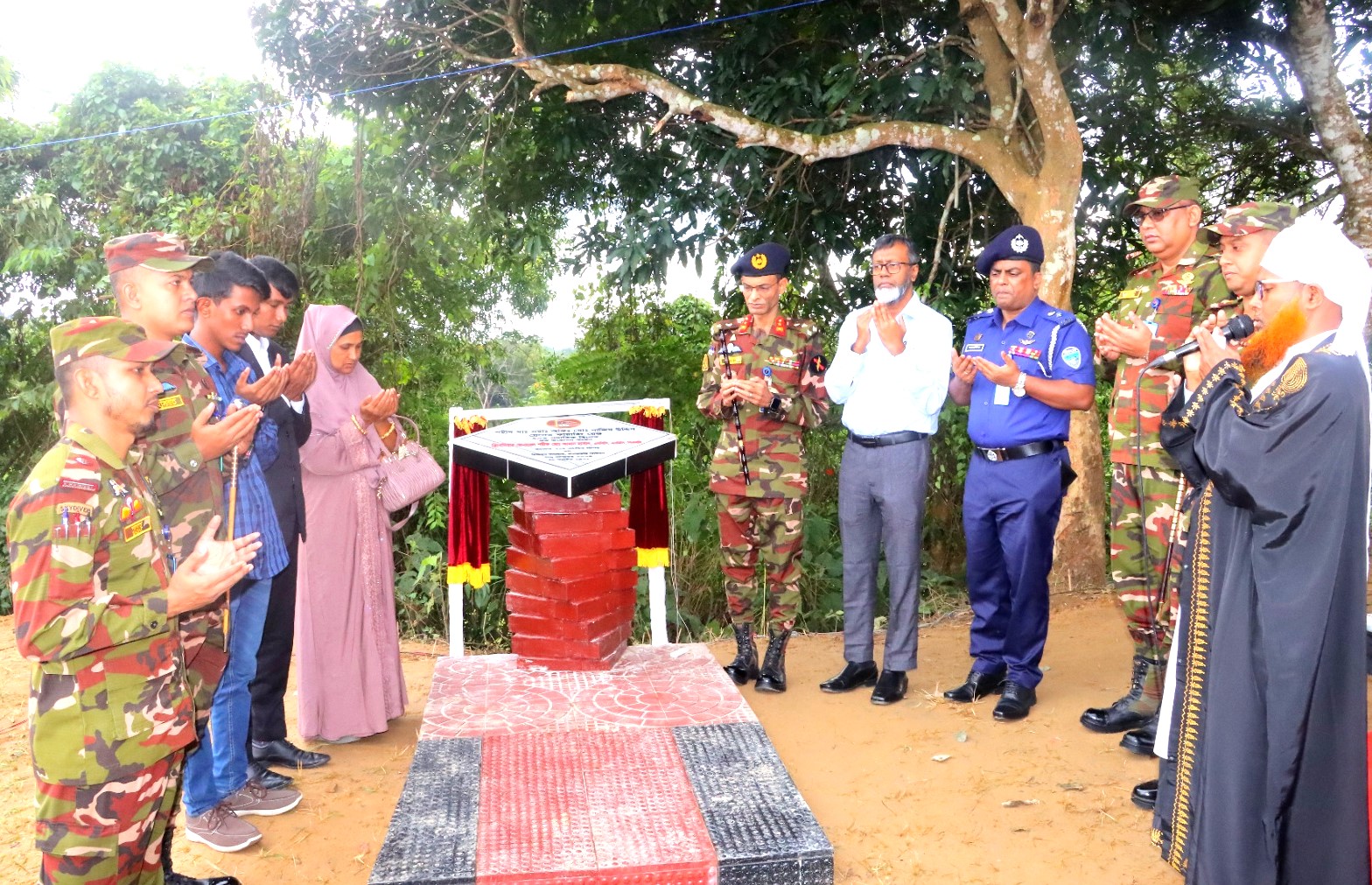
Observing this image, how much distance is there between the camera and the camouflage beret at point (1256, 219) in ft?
11.3

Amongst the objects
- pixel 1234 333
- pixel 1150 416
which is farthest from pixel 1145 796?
pixel 1234 333

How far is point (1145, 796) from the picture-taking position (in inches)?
142

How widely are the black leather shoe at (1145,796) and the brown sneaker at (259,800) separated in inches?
120

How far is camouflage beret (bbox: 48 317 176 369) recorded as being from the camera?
7.82ft

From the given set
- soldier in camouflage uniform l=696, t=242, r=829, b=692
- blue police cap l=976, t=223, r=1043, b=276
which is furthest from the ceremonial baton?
blue police cap l=976, t=223, r=1043, b=276

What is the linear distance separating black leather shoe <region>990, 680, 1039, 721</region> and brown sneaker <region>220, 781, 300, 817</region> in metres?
2.91

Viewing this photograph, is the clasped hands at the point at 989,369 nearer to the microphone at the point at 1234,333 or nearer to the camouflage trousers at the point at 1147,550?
the camouflage trousers at the point at 1147,550

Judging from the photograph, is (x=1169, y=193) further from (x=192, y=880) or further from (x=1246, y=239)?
(x=192, y=880)

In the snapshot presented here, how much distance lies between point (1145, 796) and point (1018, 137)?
4651 millimetres

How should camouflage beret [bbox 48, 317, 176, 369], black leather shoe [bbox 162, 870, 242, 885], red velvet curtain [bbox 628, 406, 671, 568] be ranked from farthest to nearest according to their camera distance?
red velvet curtain [bbox 628, 406, 671, 568] < black leather shoe [bbox 162, 870, 242, 885] < camouflage beret [bbox 48, 317, 176, 369]

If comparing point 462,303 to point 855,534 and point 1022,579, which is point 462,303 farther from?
point 1022,579

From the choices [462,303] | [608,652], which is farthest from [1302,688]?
[462,303]

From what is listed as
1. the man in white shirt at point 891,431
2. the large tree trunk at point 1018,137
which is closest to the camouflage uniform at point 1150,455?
the man in white shirt at point 891,431

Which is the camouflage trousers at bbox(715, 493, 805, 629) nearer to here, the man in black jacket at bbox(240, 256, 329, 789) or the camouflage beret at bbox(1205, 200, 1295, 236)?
the man in black jacket at bbox(240, 256, 329, 789)
